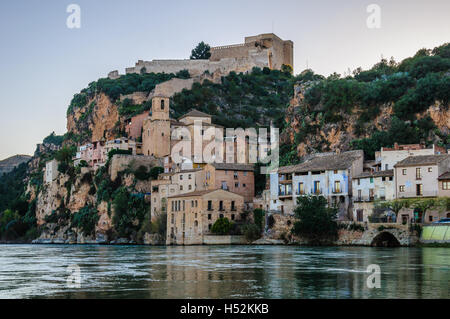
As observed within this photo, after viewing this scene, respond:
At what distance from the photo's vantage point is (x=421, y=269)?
28.0 m

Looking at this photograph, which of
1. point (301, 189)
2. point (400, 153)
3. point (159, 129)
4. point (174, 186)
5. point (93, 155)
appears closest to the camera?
point (400, 153)

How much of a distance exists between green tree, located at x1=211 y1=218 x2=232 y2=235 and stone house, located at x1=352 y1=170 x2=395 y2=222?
1348cm

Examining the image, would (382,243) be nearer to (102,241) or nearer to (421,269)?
(421,269)

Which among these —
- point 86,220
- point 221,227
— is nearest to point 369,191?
point 221,227

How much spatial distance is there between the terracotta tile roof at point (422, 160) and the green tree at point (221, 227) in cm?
1852

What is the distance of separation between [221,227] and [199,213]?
2.79 m

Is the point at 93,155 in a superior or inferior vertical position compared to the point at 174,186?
superior

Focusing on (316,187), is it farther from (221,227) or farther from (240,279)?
(240,279)

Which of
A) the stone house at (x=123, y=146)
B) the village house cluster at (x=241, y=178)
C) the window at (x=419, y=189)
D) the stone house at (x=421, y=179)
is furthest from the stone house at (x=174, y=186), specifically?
the window at (x=419, y=189)

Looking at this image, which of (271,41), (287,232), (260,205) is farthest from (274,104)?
(287,232)

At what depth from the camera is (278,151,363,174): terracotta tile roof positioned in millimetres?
57125

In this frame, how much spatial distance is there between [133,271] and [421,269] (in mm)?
13730

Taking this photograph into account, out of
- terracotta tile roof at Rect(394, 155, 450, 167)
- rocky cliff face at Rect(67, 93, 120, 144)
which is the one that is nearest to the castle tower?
rocky cliff face at Rect(67, 93, 120, 144)

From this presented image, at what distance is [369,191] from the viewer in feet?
176
